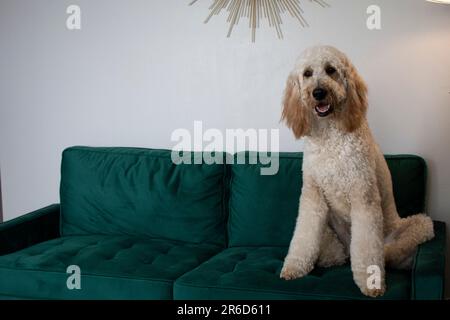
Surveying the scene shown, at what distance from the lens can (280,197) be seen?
2934mm

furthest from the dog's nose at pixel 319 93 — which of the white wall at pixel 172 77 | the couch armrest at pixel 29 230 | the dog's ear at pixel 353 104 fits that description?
the couch armrest at pixel 29 230

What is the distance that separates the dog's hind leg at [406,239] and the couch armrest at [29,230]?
1744mm

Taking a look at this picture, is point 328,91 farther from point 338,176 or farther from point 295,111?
point 338,176

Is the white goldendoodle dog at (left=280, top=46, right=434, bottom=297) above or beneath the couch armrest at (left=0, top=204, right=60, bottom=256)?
above

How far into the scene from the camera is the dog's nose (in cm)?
241

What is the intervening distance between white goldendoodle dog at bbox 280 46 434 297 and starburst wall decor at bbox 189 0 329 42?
77 centimetres

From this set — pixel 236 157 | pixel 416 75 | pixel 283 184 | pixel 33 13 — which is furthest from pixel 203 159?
pixel 33 13

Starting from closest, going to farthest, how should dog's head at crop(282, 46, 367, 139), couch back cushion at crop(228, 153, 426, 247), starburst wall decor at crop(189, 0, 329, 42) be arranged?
dog's head at crop(282, 46, 367, 139)
couch back cushion at crop(228, 153, 426, 247)
starburst wall decor at crop(189, 0, 329, 42)

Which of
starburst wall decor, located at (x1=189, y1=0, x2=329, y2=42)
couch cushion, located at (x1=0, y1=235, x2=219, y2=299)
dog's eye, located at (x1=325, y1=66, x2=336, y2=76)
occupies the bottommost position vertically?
couch cushion, located at (x1=0, y1=235, x2=219, y2=299)

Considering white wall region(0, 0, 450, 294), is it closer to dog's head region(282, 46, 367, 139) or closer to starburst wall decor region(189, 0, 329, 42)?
A: starburst wall decor region(189, 0, 329, 42)

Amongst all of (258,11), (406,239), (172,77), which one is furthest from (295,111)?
(172,77)

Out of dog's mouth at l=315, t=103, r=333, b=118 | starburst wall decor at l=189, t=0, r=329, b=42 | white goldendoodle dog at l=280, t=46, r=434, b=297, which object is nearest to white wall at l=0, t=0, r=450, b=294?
starburst wall decor at l=189, t=0, r=329, b=42

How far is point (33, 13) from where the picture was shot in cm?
369
